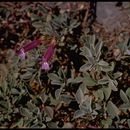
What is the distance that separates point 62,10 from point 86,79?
103 cm

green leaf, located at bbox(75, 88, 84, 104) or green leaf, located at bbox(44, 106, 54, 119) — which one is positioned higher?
green leaf, located at bbox(75, 88, 84, 104)

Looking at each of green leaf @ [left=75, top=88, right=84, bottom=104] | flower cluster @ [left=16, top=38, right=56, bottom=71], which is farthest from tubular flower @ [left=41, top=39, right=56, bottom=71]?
green leaf @ [left=75, top=88, right=84, bottom=104]

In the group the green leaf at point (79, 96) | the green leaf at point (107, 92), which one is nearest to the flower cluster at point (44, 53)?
the green leaf at point (79, 96)

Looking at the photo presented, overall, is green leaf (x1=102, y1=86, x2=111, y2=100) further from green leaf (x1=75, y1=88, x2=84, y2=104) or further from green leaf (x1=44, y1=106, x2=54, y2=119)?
green leaf (x1=44, y1=106, x2=54, y2=119)

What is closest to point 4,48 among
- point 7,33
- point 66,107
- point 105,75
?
point 7,33

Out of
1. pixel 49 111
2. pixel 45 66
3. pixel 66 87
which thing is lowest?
pixel 49 111

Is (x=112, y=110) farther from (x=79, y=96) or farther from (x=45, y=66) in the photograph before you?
(x=45, y=66)

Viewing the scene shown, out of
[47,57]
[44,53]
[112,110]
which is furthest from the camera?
[44,53]

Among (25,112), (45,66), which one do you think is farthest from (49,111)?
(45,66)

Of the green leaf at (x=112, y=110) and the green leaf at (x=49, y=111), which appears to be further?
the green leaf at (x=49, y=111)

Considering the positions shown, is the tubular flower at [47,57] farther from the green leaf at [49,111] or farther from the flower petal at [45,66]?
the green leaf at [49,111]

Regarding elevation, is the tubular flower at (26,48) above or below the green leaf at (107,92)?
above

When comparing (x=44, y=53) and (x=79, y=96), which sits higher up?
(x=44, y=53)

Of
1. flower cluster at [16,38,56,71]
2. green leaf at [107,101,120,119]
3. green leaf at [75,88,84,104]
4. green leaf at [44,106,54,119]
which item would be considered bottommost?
green leaf at [44,106,54,119]
